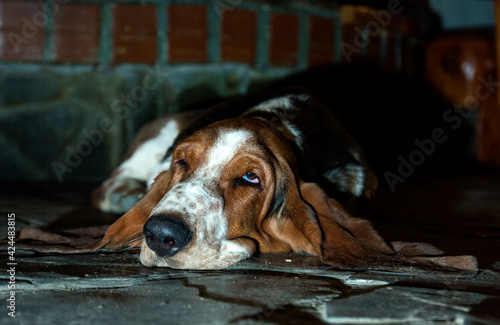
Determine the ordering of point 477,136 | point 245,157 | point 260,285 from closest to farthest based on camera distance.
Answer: point 260,285, point 245,157, point 477,136

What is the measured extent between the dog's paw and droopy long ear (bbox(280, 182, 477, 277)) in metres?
1.39

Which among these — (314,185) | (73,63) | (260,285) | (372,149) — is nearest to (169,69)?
(73,63)

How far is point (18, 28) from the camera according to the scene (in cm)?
466

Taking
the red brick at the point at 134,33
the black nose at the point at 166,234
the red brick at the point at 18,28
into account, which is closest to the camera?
the black nose at the point at 166,234

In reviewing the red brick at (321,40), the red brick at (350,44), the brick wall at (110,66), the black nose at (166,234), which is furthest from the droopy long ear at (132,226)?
the red brick at (350,44)

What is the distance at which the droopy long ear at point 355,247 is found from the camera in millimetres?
2041

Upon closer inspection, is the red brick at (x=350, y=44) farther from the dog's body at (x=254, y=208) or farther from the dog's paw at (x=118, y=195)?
the dog's body at (x=254, y=208)

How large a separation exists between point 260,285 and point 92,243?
83 centimetres

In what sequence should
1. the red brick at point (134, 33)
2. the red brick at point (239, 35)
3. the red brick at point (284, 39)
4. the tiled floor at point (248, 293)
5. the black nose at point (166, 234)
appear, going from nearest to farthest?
the tiled floor at point (248, 293) → the black nose at point (166, 234) → the red brick at point (134, 33) → the red brick at point (239, 35) → the red brick at point (284, 39)

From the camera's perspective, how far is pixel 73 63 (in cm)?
479

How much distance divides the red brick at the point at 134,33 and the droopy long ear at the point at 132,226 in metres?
2.47

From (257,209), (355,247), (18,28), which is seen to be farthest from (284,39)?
(355,247)

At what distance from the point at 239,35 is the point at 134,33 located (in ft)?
2.76

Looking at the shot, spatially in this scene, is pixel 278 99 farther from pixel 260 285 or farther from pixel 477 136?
pixel 477 136
